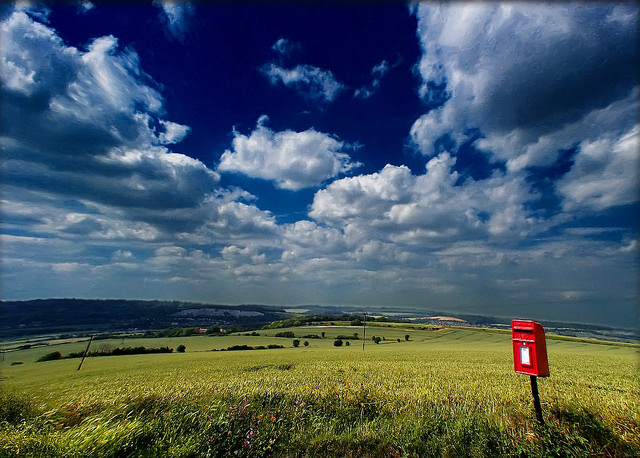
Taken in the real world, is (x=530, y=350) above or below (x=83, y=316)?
above

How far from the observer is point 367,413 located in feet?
18.9

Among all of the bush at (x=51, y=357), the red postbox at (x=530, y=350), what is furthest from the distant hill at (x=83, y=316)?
the red postbox at (x=530, y=350)

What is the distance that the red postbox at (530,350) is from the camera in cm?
477

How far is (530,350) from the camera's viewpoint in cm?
482

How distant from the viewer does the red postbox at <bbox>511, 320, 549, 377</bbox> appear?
477 centimetres

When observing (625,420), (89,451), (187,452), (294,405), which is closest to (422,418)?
(294,405)

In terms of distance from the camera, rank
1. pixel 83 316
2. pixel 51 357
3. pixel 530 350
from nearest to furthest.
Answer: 1. pixel 530 350
2. pixel 51 357
3. pixel 83 316

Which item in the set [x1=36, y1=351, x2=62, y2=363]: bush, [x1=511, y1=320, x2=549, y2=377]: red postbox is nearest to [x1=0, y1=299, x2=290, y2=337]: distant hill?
[x1=36, y1=351, x2=62, y2=363]: bush

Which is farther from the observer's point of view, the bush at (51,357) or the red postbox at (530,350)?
the bush at (51,357)

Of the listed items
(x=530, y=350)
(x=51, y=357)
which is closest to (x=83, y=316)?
(x=51, y=357)

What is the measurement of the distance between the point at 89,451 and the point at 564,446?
687 cm

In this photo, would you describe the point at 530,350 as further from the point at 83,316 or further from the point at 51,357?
the point at 83,316

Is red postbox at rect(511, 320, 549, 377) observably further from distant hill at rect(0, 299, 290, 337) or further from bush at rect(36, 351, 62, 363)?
distant hill at rect(0, 299, 290, 337)

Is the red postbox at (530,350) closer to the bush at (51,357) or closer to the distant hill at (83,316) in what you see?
the bush at (51,357)
